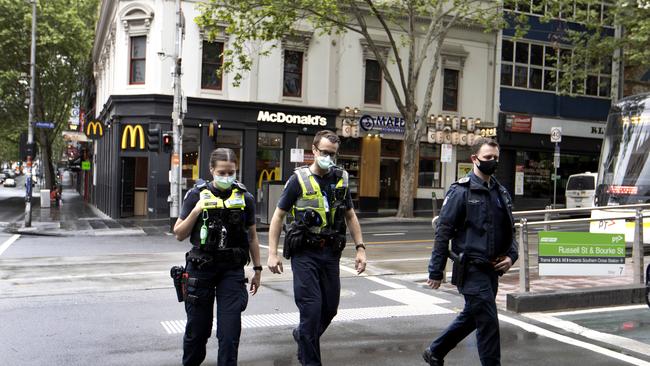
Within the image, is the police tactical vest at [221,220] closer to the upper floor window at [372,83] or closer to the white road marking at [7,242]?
the white road marking at [7,242]

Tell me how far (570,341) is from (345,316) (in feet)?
8.01

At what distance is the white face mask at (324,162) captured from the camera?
492 cm

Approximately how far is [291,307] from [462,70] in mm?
23564

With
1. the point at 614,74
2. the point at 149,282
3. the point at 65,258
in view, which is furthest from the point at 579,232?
the point at 614,74

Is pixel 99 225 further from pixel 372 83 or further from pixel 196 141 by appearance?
pixel 372 83

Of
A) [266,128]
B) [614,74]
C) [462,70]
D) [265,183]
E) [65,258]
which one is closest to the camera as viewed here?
[65,258]

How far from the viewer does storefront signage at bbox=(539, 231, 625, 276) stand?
808 centimetres

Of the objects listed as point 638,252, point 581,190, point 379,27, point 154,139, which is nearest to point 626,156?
point 638,252

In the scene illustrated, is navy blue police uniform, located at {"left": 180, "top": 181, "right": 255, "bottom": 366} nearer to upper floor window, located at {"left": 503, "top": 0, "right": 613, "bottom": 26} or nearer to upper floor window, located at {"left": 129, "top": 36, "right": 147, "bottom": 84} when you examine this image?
upper floor window, located at {"left": 503, "top": 0, "right": 613, "bottom": 26}

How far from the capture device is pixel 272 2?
2066cm

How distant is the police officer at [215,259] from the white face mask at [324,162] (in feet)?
2.19

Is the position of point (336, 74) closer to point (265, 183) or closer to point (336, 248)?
point (265, 183)

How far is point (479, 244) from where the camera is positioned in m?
4.68

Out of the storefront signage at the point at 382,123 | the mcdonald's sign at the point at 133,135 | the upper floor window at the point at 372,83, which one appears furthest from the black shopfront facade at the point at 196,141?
the upper floor window at the point at 372,83
